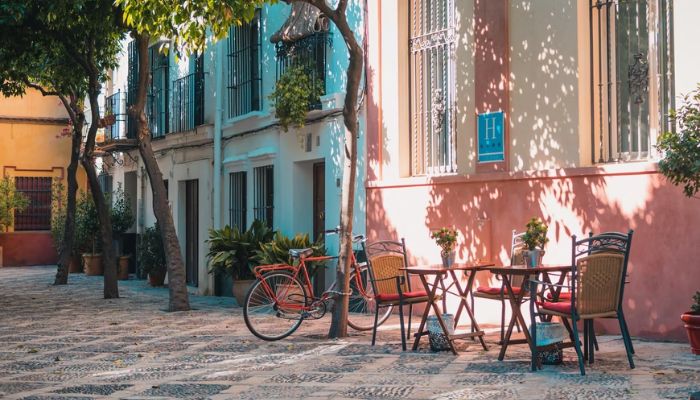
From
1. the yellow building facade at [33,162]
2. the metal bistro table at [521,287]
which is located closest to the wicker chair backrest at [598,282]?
the metal bistro table at [521,287]

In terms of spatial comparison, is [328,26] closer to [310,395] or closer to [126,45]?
[310,395]

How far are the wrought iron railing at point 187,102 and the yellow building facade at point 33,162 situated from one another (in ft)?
34.8

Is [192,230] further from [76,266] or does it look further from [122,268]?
[76,266]

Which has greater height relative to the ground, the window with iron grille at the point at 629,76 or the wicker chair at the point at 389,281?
the window with iron grille at the point at 629,76

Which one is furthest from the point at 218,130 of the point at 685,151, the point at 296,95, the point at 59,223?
the point at 685,151

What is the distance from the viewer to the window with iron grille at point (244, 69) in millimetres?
16906

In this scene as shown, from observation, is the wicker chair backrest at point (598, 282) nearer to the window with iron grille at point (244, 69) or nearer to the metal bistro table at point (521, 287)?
the metal bistro table at point (521, 287)

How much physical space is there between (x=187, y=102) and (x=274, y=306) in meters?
10.3

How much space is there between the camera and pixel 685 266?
902 cm

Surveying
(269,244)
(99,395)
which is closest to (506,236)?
(269,244)

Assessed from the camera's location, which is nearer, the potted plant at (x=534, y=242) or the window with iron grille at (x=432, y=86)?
the potted plant at (x=534, y=242)

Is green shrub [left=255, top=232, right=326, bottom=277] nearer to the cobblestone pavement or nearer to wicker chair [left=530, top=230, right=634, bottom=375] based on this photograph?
the cobblestone pavement

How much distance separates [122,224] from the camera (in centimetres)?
2367

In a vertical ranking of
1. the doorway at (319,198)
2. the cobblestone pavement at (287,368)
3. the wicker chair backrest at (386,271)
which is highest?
the doorway at (319,198)
